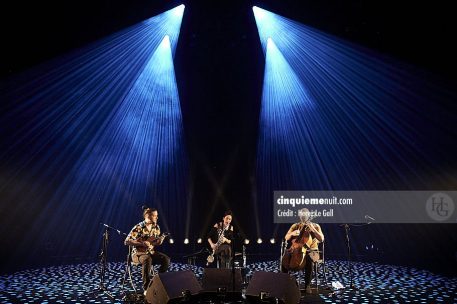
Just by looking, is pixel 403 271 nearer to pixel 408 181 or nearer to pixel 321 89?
pixel 408 181

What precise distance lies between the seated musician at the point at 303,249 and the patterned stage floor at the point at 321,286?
23.5 inches

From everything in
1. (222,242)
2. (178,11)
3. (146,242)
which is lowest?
(146,242)

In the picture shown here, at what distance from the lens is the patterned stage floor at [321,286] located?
6617mm

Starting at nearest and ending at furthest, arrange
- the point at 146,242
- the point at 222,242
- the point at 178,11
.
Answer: the point at 146,242 < the point at 222,242 < the point at 178,11

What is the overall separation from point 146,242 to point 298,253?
3175mm

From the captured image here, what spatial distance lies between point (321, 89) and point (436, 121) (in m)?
3.94

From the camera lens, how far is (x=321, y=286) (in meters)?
8.13

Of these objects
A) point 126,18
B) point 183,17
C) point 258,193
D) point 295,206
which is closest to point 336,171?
point 295,206

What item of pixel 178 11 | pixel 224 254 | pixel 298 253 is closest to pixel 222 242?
pixel 224 254

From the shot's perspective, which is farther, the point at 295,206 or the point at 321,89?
the point at 295,206

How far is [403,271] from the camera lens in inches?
437

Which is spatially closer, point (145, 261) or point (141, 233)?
point (145, 261)

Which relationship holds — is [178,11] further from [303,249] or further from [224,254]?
[303,249]

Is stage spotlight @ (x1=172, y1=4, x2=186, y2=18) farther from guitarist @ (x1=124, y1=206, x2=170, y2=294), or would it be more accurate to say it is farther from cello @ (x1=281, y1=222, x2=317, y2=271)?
cello @ (x1=281, y1=222, x2=317, y2=271)
